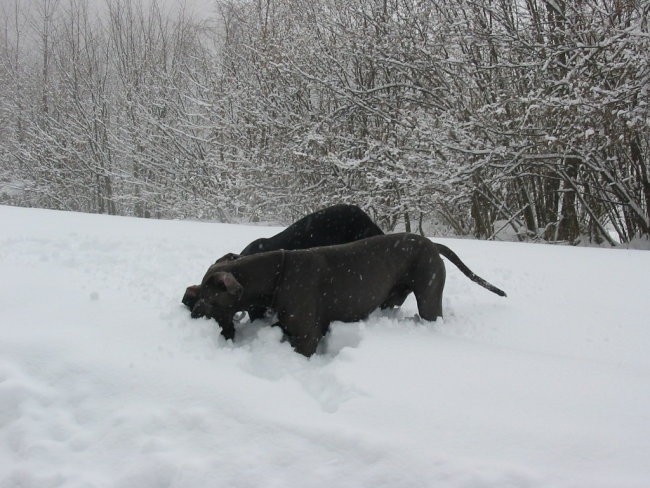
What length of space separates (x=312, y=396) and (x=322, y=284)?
868mm

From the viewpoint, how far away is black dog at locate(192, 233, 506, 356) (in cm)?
281

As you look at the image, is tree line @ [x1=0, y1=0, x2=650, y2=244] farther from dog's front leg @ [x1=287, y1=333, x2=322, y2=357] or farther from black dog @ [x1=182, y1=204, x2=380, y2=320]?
dog's front leg @ [x1=287, y1=333, x2=322, y2=357]

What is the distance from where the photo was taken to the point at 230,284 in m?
2.72

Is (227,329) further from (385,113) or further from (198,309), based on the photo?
(385,113)

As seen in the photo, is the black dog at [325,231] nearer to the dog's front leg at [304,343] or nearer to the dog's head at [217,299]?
the dog's head at [217,299]

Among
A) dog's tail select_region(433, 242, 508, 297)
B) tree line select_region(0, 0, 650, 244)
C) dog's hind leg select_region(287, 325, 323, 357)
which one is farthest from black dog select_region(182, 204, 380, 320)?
tree line select_region(0, 0, 650, 244)

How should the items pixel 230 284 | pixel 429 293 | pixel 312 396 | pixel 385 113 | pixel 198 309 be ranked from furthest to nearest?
pixel 385 113
pixel 429 293
pixel 198 309
pixel 230 284
pixel 312 396

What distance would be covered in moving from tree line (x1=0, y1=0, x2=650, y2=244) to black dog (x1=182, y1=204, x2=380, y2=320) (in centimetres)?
423

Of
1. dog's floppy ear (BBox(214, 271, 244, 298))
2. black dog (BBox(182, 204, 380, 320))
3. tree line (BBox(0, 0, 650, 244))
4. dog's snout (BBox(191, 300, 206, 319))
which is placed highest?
tree line (BBox(0, 0, 650, 244))

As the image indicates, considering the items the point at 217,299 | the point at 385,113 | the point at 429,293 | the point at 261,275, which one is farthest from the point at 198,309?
the point at 385,113

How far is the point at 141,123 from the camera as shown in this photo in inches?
663

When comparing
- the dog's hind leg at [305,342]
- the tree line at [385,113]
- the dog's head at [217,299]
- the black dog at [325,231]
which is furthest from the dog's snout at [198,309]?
the tree line at [385,113]

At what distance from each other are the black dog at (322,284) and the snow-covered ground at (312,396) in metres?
0.11

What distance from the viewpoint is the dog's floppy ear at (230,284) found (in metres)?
2.72
